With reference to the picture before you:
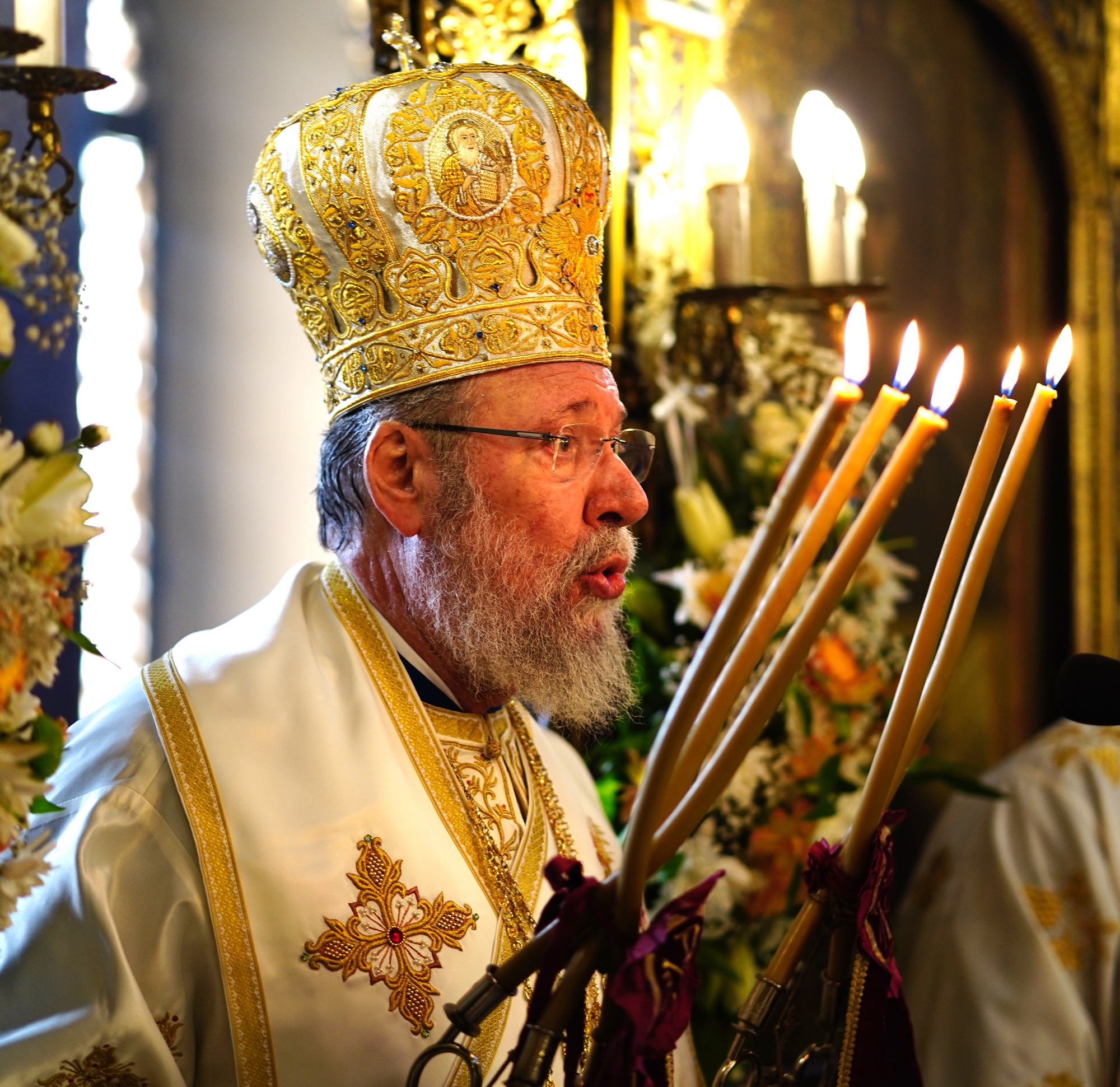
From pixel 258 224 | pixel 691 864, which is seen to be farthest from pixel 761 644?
pixel 691 864

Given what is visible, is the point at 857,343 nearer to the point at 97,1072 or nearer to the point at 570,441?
the point at 570,441

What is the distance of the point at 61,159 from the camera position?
1.51 metres

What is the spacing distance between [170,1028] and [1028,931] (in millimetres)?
1961

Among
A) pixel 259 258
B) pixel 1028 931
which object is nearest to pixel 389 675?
pixel 259 258

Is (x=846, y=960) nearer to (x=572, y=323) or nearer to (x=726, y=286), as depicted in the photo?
(x=572, y=323)

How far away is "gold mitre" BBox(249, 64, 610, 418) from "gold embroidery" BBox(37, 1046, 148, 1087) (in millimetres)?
949

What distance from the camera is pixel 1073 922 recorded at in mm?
2729

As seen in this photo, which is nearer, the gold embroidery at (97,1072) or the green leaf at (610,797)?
the gold embroidery at (97,1072)

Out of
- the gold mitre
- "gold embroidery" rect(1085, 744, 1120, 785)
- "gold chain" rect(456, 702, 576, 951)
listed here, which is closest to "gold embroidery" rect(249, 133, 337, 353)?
the gold mitre

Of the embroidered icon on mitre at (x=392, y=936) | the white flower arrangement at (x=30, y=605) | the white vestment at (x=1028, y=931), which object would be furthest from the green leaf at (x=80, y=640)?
the white vestment at (x=1028, y=931)

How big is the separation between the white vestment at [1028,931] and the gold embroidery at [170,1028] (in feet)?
5.94

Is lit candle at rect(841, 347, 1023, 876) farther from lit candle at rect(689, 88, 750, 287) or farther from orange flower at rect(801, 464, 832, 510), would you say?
lit candle at rect(689, 88, 750, 287)

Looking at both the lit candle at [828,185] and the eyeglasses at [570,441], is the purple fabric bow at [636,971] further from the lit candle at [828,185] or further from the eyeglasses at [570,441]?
the lit candle at [828,185]

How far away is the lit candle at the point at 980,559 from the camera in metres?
0.99
